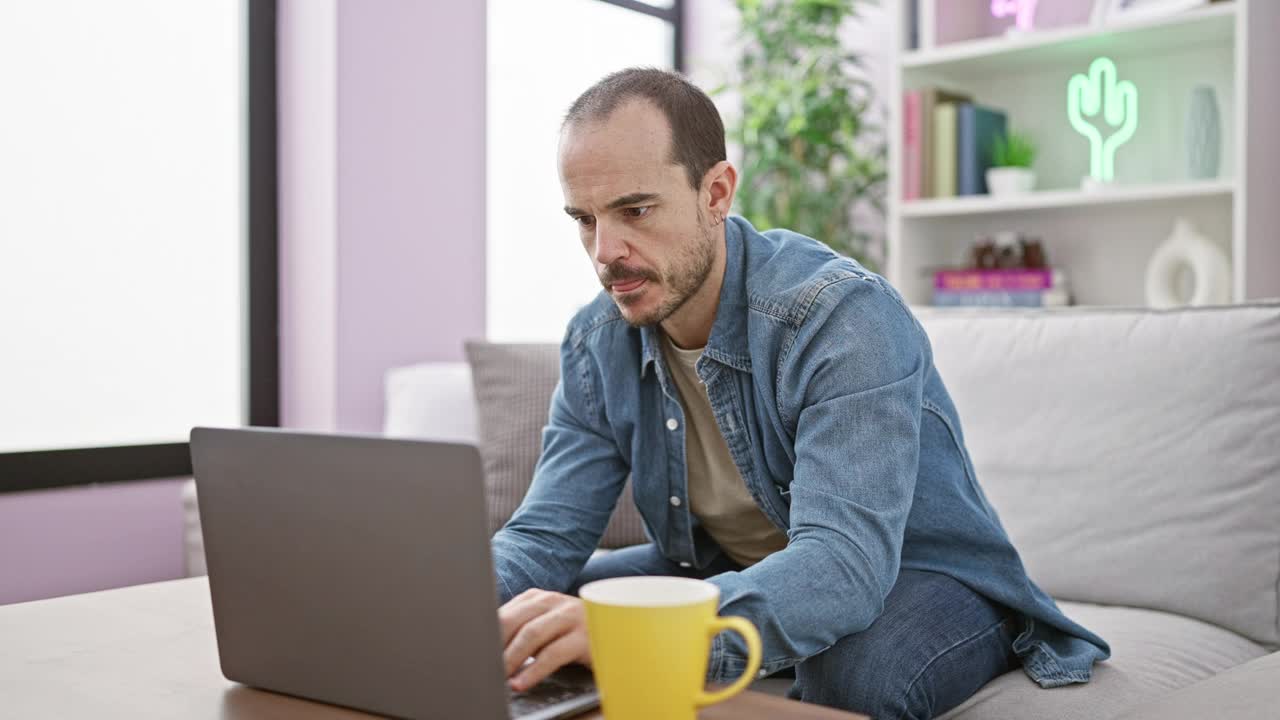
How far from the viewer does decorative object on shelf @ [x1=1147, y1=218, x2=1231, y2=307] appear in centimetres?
273

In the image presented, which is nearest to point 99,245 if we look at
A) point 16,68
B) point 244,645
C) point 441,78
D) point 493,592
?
point 16,68

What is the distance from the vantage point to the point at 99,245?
2.56 meters

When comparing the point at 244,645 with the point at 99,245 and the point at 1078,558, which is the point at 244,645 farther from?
the point at 99,245

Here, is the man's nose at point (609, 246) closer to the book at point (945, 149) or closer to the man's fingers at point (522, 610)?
the man's fingers at point (522, 610)

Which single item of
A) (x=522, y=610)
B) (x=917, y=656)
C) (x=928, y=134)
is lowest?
(x=917, y=656)

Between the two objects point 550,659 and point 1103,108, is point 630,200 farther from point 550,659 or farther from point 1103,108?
point 1103,108

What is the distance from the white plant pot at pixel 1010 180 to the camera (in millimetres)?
3025

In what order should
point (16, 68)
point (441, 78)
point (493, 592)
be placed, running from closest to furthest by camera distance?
point (493, 592), point (16, 68), point (441, 78)

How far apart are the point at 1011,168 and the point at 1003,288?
1.03 ft

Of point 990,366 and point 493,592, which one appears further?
point 990,366

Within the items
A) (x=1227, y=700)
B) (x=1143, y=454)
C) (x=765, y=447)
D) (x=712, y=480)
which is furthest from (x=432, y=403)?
(x=1227, y=700)

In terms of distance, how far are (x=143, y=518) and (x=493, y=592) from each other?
2128 mm

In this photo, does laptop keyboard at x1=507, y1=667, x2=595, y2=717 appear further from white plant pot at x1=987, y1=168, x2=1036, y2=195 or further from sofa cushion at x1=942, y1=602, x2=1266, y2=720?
white plant pot at x1=987, y1=168, x2=1036, y2=195

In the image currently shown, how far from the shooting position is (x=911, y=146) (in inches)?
124
